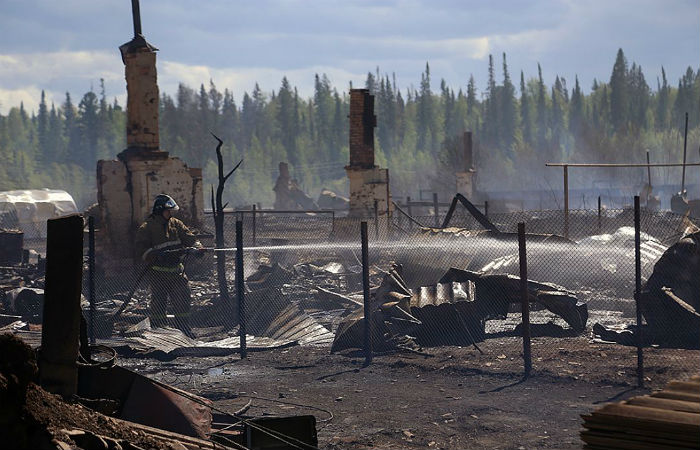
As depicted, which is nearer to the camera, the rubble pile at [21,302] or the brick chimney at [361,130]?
the rubble pile at [21,302]

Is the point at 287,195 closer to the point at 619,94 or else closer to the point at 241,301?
the point at 241,301

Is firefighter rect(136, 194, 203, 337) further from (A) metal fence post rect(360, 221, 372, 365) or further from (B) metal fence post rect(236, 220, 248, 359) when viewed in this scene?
(A) metal fence post rect(360, 221, 372, 365)

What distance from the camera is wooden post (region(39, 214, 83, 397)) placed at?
192 inches

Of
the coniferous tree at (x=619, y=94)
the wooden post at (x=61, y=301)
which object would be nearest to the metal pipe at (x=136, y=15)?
the wooden post at (x=61, y=301)

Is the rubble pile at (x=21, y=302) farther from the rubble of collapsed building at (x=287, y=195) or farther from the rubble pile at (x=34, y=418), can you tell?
the rubble of collapsed building at (x=287, y=195)

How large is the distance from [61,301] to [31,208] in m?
40.1

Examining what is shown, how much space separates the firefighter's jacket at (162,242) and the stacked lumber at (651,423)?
7.75m

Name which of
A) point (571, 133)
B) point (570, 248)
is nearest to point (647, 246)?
point (570, 248)

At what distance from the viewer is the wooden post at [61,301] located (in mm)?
4879

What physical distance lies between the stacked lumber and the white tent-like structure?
3731 centimetres

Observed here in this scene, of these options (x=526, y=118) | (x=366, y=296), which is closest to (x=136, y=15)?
(x=366, y=296)

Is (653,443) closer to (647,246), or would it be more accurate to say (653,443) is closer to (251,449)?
(251,449)

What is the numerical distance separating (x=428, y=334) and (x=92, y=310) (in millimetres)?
4452

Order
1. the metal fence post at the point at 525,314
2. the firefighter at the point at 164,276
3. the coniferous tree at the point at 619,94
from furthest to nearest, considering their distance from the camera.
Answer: the coniferous tree at the point at 619,94
the firefighter at the point at 164,276
the metal fence post at the point at 525,314
